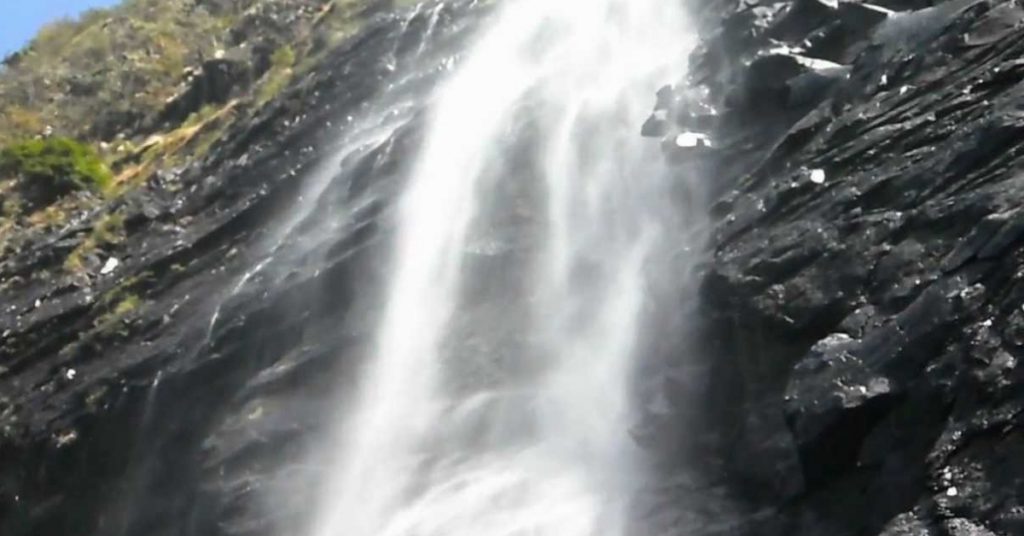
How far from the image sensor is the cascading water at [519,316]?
13203mm

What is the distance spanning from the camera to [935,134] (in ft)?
36.6

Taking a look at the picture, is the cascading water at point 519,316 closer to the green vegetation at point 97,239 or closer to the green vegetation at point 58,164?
the green vegetation at point 97,239

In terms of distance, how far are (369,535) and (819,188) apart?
5418 millimetres

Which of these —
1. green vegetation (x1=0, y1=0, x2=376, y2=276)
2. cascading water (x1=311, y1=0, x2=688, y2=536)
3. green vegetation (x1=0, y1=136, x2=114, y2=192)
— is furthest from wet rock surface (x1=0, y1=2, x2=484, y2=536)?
green vegetation (x1=0, y1=136, x2=114, y2=192)

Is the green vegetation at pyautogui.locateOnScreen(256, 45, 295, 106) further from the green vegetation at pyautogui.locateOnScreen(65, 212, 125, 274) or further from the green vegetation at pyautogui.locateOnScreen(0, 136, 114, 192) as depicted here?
the green vegetation at pyautogui.locateOnScreen(65, 212, 125, 274)

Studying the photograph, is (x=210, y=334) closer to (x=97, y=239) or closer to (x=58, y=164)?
(x=97, y=239)

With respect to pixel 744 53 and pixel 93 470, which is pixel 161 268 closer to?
pixel 93 470

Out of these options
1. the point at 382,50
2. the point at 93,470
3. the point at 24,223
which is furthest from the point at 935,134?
the point at 24,223

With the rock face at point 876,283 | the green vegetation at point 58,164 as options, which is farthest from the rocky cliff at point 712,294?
the green vegetation at point 58,164

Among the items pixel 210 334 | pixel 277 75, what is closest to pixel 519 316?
pixel 210 334

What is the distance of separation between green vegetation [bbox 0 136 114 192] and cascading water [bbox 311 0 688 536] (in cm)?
1276

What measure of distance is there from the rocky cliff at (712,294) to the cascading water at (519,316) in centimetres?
61

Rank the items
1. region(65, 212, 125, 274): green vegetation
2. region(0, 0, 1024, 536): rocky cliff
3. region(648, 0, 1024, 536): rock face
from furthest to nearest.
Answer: region(65, 212, 125, 274): green vegetation → region(0, 0, 1024, 536): rocky cliff → region(648, 0, 1024, 536): rock face

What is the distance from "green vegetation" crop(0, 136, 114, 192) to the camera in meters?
30.2
